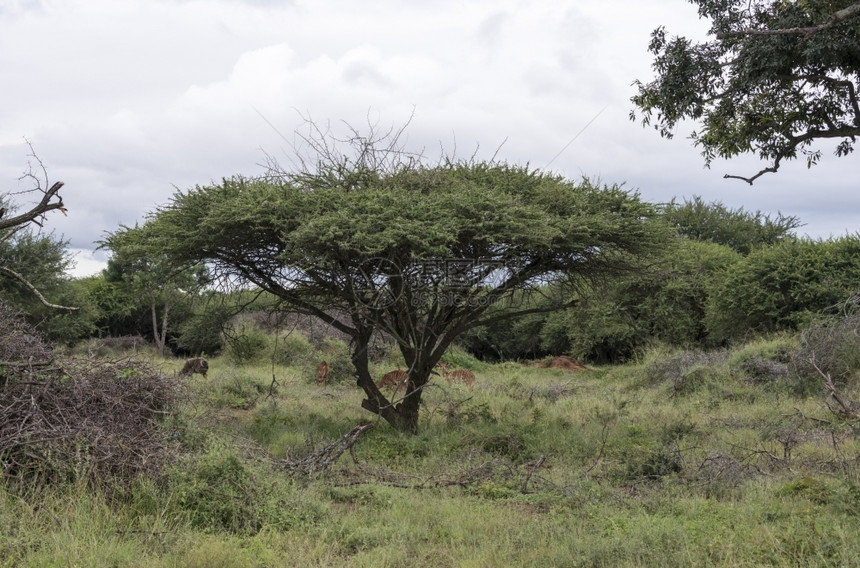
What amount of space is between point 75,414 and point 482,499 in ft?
14.6

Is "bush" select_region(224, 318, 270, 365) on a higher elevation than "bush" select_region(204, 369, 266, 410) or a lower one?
higher

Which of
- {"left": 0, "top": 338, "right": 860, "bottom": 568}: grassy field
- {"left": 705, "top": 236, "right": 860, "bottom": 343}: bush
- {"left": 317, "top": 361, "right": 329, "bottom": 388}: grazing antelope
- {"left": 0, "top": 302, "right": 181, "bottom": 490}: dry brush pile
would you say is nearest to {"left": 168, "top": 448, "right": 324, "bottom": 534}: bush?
{"left": 0, "top": 338, "right": 860, "bottom": 568}: grassy field

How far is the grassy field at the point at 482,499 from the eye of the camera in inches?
224

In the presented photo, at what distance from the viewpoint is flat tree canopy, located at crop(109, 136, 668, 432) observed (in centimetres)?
1092

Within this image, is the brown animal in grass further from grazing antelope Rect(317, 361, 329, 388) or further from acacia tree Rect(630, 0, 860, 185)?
acacia tree Rect(630, 0, 860, 185)

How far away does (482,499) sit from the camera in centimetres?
806

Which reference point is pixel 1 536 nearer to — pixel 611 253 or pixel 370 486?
pixel 370 486

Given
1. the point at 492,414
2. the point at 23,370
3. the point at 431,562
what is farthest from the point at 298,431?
the point at 431,562

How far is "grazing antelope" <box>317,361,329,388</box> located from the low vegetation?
7.53 m

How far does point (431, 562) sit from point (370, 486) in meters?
2.52

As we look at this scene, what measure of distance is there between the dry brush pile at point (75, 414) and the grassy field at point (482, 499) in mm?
262

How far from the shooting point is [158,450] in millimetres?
7281

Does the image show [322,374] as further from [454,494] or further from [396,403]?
[454,494]

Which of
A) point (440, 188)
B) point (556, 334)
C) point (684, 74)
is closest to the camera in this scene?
point (684, 74)
